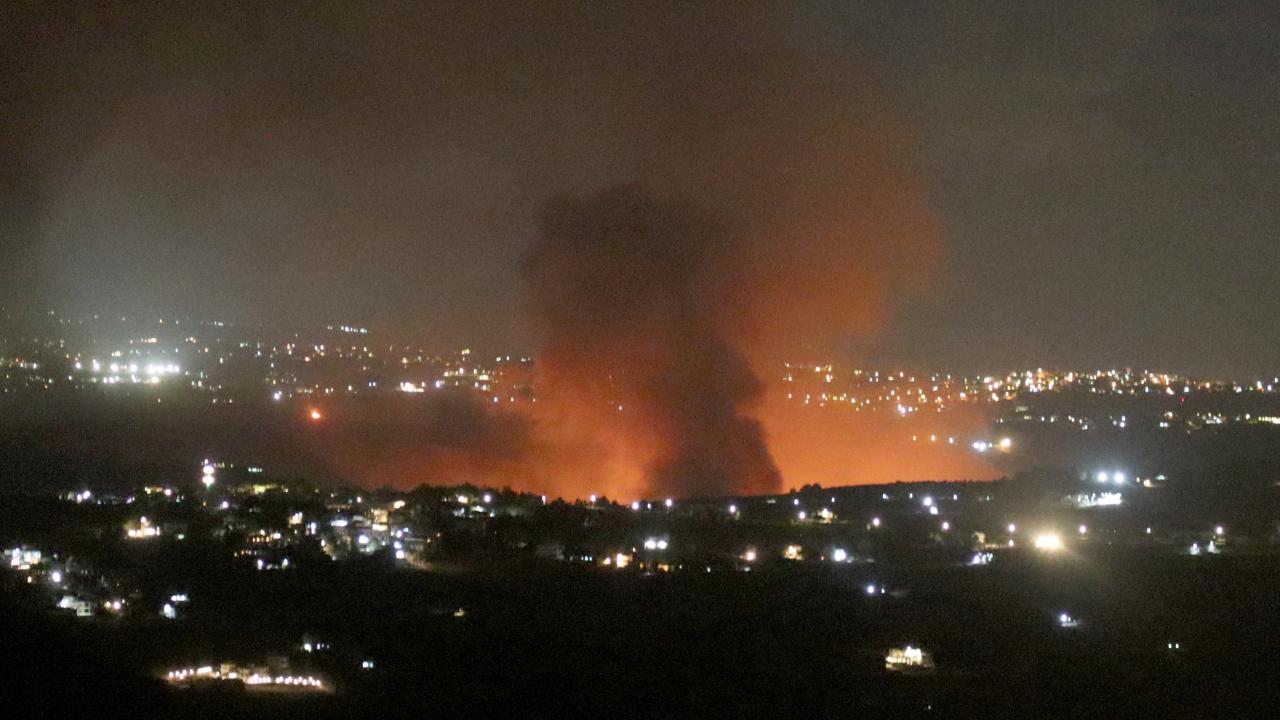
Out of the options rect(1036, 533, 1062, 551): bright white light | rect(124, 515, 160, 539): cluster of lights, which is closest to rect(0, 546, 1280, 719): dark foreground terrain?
rect(1036, 533, 1062, 551): bright white light

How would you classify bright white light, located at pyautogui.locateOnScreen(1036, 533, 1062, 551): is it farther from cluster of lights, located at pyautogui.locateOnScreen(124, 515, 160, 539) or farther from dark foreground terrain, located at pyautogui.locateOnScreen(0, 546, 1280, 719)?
cluster of lights, located at pyautogui.locateOnScreen(124, 515, 160, 539)

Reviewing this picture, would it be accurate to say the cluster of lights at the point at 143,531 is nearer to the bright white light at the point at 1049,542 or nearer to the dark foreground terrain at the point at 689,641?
the dark foreground terrain at the point at 689,641

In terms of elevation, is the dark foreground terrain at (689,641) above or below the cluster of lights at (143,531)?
below

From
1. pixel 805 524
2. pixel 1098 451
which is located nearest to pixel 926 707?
pixel 805 524

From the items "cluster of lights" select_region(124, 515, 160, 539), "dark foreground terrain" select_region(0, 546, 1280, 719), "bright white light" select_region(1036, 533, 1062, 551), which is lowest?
"dark foreground terrain" select_region(0, 546, 1280, 719)

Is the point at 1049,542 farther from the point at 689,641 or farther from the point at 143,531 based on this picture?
the point at 143,531

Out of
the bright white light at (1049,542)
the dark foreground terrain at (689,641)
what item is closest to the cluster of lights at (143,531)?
the dark foreground terrain at (689,641)

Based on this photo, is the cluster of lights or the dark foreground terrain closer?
the dark foreground terrain

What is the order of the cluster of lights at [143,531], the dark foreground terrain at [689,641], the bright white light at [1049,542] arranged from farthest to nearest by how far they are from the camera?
the cluster of lights at [143,531]
the bright white light at [1049,542]
the dark foreground terrain at [689,641]

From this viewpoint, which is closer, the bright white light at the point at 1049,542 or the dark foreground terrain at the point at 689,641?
the dark foreground terrain at the point at 689,641
